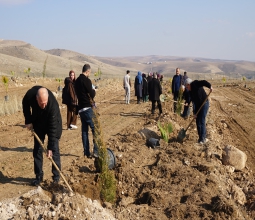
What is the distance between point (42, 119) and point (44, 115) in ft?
0.32

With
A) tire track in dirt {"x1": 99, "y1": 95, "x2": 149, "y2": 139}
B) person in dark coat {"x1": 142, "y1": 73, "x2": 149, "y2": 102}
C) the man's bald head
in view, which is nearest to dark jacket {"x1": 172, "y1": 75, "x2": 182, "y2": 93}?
tire track in dirt {"x1": 99, "y1": 95, "x2": 149, "y2": 139}

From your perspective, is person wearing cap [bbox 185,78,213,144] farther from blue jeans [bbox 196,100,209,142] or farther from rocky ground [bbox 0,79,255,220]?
rocky ground [bbox 0,79,255,220]

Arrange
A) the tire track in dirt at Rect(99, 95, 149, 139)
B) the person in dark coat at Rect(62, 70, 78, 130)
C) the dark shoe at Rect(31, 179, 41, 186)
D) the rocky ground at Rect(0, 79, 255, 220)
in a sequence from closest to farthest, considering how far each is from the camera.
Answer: the rocky ground at Rect(0, 79, 255, 220) < the dark shoe at Rect(31, 179, 41, 186) < the person in dark coat at Rect(62, 70, 78, 130) < the tire track in dirt at Rect(99, 95, 149, 139)

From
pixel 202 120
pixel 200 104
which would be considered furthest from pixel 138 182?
pixel 200 104

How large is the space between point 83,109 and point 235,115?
9.90 metres

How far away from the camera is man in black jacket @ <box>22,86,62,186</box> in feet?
18.0

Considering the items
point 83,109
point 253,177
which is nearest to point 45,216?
point 83,109

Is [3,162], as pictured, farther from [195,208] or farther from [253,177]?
[253,177]

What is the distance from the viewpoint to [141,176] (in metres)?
6.34

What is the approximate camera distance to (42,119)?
18.5ft

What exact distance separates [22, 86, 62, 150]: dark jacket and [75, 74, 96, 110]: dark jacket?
130 cm

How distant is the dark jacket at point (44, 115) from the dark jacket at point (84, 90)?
130 cm

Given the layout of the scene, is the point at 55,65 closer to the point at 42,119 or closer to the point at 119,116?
the point at 119,116

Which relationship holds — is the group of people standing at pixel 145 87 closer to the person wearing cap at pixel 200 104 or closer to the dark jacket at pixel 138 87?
the dark jacket at pixel 138 87
